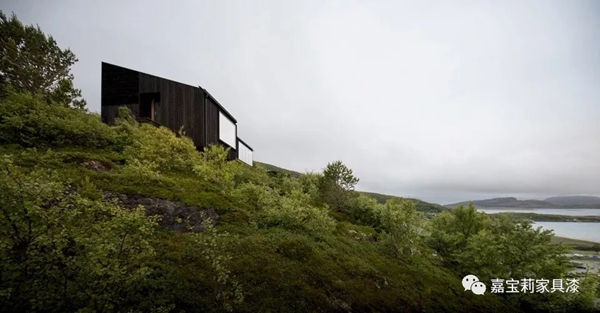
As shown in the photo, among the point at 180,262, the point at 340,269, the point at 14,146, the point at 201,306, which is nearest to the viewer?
the point at 201,306

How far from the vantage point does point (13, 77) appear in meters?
15.2

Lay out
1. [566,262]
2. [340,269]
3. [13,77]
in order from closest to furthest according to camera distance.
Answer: [340,269] → [566,262] → [13,77]

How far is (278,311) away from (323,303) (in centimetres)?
116

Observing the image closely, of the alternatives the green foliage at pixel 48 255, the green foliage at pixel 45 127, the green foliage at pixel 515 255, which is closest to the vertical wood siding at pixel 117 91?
the green foliage at pixel 45 127

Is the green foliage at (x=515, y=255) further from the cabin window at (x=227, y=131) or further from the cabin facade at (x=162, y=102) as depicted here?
the cabin window at (x=227, y=131)

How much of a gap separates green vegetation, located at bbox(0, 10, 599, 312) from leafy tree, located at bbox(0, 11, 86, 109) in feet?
25.5

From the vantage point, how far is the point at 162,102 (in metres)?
17.0

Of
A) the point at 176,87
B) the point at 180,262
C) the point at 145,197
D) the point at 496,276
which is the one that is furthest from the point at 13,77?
the point at 496,276

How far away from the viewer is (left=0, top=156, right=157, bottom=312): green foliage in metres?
3.02

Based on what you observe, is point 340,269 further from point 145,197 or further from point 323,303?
point 145,197

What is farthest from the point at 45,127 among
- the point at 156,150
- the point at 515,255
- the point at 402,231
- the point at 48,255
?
the point at 515,255

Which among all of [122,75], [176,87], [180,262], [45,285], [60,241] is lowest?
[180,262]

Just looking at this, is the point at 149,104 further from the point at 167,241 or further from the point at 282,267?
the point at 282,267

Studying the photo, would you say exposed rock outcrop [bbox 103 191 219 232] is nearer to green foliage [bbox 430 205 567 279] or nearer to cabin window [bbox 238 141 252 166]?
green foliage [bbox 430 205 567 279]
